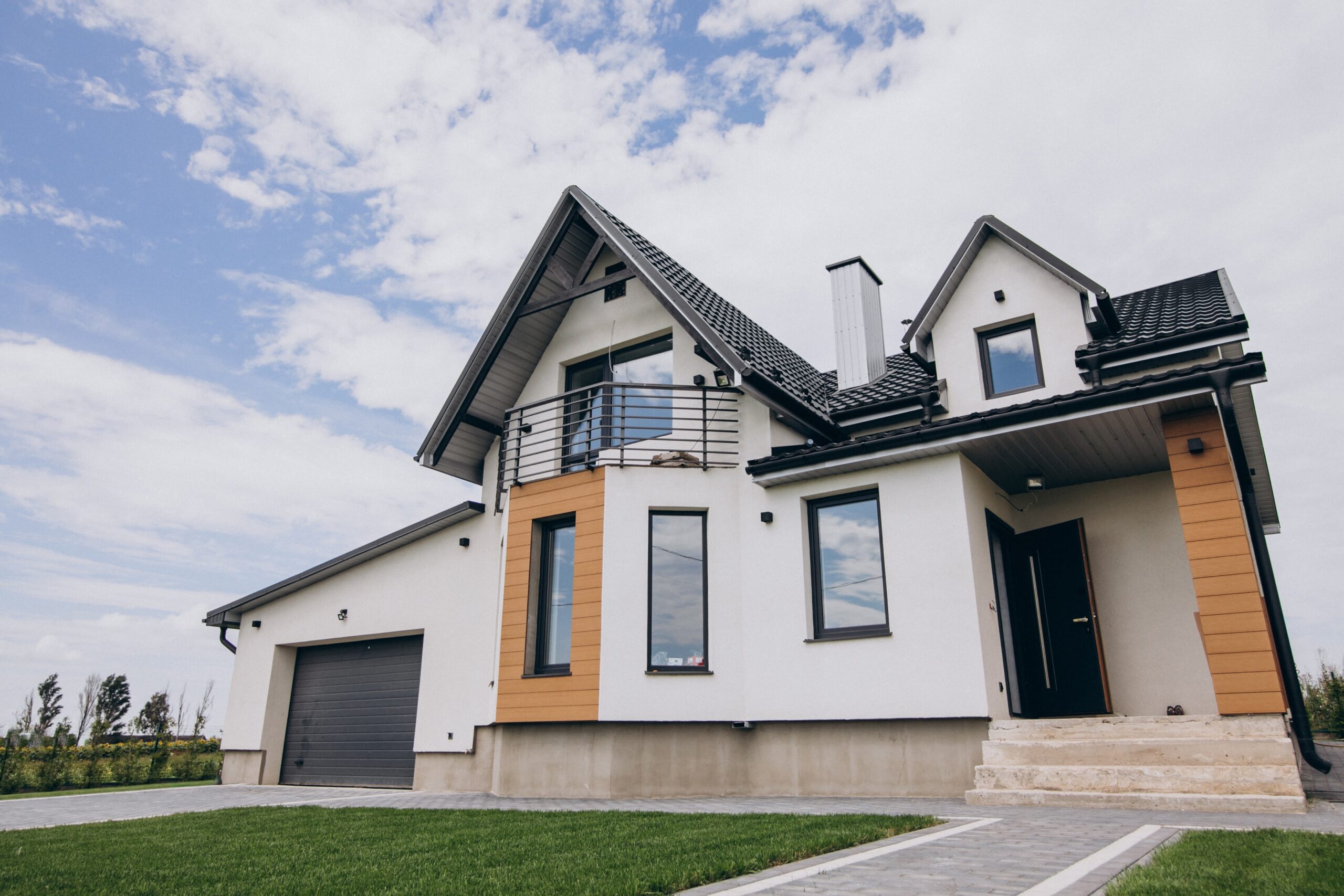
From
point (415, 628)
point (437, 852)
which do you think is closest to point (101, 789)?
point (415, 628)

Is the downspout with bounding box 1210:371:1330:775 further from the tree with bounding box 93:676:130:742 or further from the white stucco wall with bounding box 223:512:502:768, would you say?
the tree with bounding box 93:676:130:742

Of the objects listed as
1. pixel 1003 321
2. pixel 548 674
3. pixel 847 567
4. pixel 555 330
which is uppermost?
pixel 555 330

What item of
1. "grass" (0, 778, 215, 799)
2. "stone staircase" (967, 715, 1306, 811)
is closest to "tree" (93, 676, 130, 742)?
"grass" (0, 778, 215, 799)

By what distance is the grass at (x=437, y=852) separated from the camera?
13.4ft

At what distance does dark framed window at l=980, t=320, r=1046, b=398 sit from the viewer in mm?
10875

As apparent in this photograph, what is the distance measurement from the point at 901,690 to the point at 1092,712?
2817 mm

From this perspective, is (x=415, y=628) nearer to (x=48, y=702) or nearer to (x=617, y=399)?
(x=617, y=399)

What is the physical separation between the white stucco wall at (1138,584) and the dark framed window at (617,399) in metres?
4.40

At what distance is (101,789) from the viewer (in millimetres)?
16641

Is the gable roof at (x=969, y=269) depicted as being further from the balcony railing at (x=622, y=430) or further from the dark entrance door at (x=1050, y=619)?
the dark entrance door at (x=1050, y=619)

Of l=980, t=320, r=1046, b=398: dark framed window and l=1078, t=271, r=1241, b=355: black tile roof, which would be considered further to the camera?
l=980, t=320, r=1046, b=398: dark framed window

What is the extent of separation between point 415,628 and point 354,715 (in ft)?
6.88

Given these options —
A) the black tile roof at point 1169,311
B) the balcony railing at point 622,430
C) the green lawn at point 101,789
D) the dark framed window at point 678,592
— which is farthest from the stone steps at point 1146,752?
the green lawn at point 101,789

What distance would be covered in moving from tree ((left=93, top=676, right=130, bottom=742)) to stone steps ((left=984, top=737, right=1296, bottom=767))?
40.9 metres
